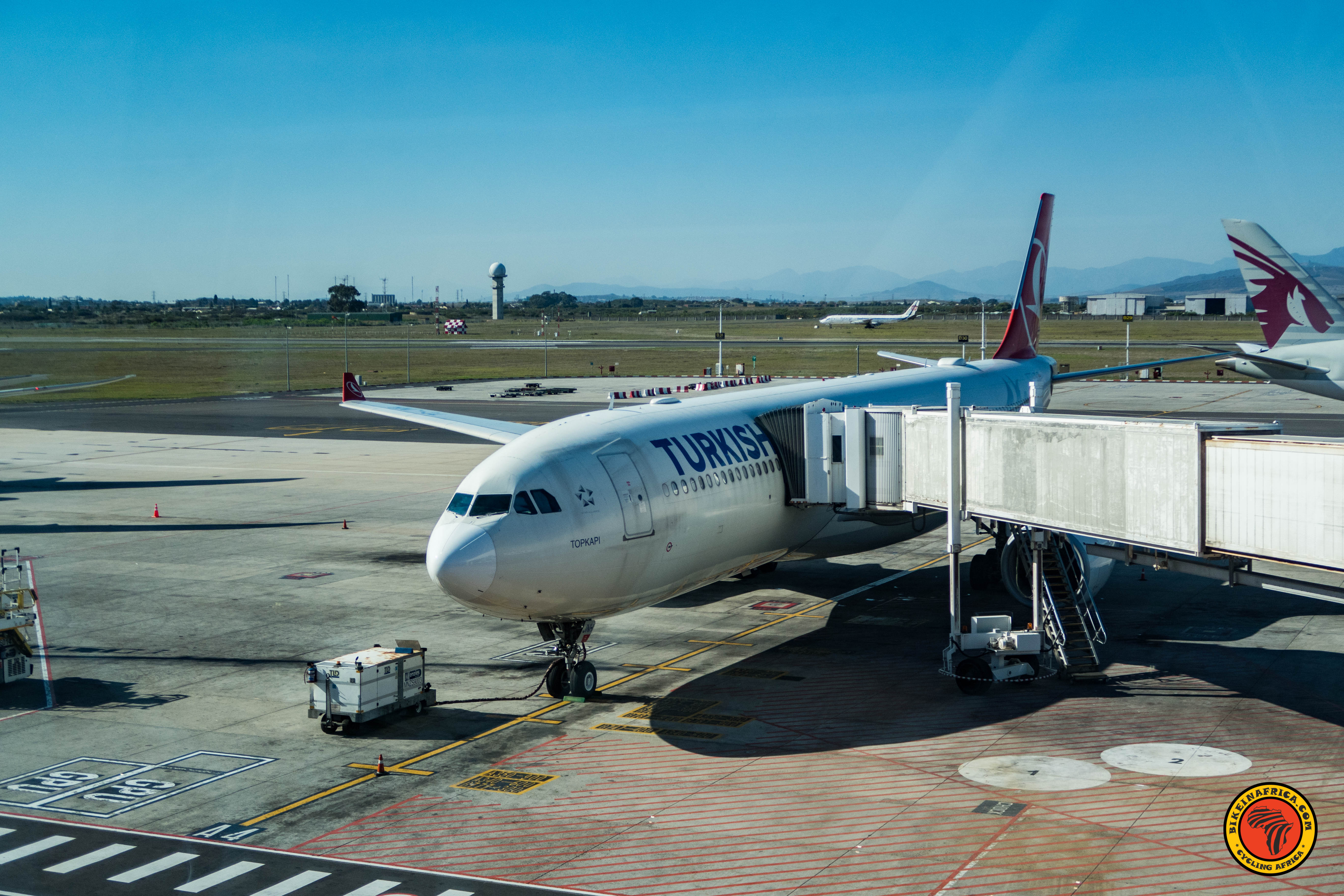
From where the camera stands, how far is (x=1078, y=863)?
52.3ft

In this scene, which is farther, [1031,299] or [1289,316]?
[1031,299]

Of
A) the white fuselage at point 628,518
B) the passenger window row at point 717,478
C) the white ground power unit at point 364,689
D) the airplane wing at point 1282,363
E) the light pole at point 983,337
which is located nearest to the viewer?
the white fuselage at point 628,518

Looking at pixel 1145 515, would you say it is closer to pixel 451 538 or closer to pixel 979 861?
pixel 979 861

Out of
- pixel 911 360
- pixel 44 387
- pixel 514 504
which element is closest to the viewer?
pixel 514 504

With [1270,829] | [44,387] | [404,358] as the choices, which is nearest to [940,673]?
[1270,829]

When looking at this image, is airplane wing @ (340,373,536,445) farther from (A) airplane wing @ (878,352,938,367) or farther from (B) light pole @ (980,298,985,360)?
(B) light pole @ (980,298,985,360)

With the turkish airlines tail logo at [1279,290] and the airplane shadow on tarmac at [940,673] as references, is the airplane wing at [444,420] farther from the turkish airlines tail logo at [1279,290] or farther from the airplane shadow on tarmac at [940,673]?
the turkish airlines tail logo at [1279,290]

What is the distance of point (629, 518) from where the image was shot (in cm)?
2289

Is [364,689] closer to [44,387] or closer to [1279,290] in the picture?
[1279,290]

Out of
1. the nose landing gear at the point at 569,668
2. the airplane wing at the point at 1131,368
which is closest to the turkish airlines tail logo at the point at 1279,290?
the airplane wing at the point at 1131,368

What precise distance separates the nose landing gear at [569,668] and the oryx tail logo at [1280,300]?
25.7 metres

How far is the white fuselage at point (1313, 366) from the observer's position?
3722 cm

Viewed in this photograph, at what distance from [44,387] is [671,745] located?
74.5 meters

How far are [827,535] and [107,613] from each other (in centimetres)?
1971
